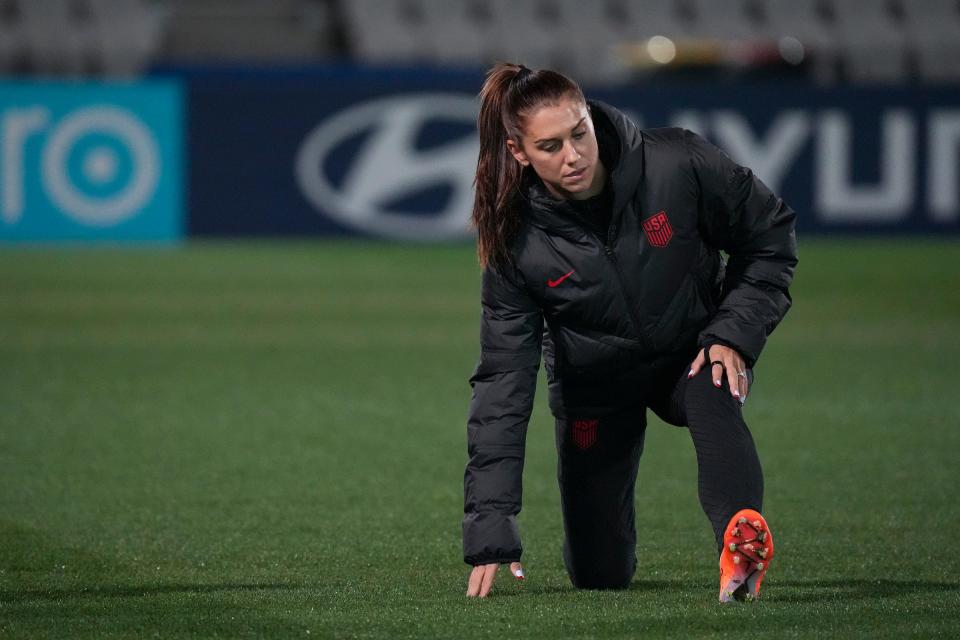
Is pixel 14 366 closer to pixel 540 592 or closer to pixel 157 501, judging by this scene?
pixel 157 501

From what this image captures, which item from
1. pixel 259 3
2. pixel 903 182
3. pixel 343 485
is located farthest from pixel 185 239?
pixel 343 485

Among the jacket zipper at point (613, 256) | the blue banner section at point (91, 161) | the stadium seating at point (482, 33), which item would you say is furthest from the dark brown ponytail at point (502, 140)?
the stadium seating at point (482, 33)

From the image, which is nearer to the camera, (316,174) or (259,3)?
(316,174)

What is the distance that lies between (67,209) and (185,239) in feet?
4.30

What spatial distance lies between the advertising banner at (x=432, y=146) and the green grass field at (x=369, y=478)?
13.4ft

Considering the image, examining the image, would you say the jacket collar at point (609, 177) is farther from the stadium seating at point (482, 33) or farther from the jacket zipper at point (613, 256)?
the stadium seating at point (482, 33)

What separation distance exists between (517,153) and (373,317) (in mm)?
8484

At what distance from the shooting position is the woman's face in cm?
422

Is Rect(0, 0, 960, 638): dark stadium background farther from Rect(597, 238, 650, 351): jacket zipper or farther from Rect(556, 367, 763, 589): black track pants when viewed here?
Rect(597, 238, 650, 351): jacket zipper

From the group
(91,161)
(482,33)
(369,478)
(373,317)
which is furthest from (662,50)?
(369,478)

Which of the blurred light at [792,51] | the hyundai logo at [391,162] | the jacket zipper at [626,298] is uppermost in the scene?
the jacket zipper at [626,298]

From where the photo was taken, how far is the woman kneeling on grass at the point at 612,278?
168 inches

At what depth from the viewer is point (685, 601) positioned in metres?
4.45

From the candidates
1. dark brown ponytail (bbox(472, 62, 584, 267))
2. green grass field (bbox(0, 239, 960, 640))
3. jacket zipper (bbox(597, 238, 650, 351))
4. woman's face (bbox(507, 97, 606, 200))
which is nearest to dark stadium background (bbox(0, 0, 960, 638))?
green grass field (bbox(0, 239, 960, 640))
